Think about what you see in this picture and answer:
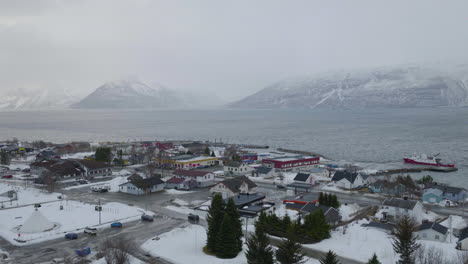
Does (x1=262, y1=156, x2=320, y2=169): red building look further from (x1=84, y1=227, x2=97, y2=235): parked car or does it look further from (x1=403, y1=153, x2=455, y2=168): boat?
(x1=84, y1=227, x2=97, y2=235): parked car

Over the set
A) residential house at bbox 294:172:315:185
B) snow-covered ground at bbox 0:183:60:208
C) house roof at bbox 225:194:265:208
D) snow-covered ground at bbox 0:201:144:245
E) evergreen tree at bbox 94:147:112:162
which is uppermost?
evergreen tree at bbox 94:147:112:162

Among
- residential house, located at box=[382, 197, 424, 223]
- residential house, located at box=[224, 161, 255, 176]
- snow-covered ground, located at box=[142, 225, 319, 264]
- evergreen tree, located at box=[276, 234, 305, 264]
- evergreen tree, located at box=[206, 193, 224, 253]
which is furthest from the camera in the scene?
residential house, located at box=[224, 161, 255, 176]

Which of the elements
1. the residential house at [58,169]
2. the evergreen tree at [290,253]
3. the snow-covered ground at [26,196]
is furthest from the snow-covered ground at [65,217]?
the evergreen tree at [290,253]

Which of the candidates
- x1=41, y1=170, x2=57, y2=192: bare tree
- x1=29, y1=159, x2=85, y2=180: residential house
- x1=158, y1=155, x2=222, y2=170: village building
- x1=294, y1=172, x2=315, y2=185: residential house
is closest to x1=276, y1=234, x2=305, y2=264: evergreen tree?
x1=294, y1=172, x2=315, y2=185: residential house

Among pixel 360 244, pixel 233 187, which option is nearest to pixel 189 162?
pixel 233 187

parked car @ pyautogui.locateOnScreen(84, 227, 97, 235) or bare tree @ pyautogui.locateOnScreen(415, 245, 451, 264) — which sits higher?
bare tree @ pyautogui.locateOnScreen(415, 245, 451, 264)

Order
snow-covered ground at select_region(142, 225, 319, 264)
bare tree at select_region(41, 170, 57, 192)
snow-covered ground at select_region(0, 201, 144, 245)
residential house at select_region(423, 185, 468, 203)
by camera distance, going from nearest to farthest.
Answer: snow-covered ground at select_region(142, 225, 319, 264) < snow-covered ground at select_region(0, 201, 144, 245) < residential house at select_region(423, 185, 468, 203) < bare tree at select_region(41, 170, 57, 192)

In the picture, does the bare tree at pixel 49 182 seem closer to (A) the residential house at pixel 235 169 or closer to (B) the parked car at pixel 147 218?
(B) the parked car at pixel 147 218

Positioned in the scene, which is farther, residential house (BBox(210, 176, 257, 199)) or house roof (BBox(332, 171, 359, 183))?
house roof (BBox(332, 171, 359, 183))
